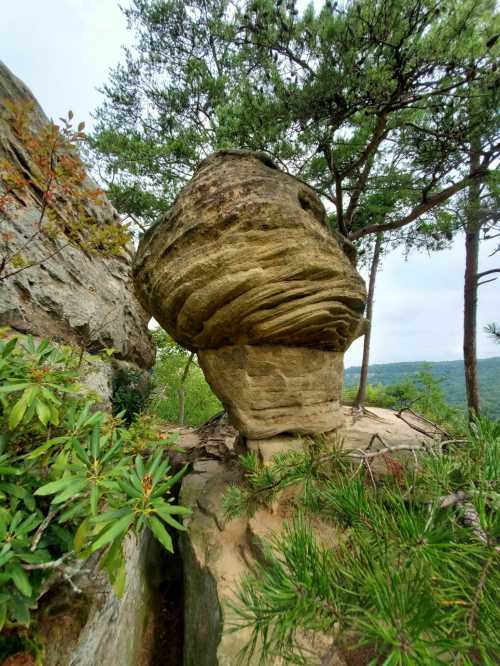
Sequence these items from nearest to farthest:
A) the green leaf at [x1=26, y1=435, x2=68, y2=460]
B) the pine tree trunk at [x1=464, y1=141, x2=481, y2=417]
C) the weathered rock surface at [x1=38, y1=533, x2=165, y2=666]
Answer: the green leaf at [x1=26, y1=435, x2=68, y2=460] → the weathered rock surface at [x1=38, y1=533, x2=165, y2=666] → the pine tree trunk at [x1=464, y1=141, x2=481, y2=417]

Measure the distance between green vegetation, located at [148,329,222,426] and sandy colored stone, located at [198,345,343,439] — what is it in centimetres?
558

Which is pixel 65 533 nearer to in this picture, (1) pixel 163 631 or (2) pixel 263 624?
(2) pixel 263 624

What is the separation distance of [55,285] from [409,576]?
14.9 feet

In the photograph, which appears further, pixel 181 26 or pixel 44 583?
pixel 181 26

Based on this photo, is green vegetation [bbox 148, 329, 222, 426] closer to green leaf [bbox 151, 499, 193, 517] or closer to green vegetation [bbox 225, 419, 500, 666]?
green leaf [bbox 151, 499, 193, 517]

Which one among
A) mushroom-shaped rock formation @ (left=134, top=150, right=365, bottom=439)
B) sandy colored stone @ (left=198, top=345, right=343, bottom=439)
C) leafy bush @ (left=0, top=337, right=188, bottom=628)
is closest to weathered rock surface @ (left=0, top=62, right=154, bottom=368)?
mushroom-shaped rock formation @ (left=134, top=150, right=365, bottom=439)

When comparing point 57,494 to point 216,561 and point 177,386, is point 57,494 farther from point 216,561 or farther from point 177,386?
point 177,386

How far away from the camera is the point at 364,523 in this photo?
26.1 inches

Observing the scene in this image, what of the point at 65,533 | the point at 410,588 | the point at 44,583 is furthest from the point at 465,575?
the point at 44,583

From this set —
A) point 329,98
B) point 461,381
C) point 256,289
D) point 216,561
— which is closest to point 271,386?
point 256,289

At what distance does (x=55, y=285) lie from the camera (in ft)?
12.4

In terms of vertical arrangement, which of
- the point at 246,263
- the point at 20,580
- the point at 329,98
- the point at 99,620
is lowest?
the point at 99,620

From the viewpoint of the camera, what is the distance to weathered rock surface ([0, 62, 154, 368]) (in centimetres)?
313

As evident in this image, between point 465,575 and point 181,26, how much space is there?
6704 mm
